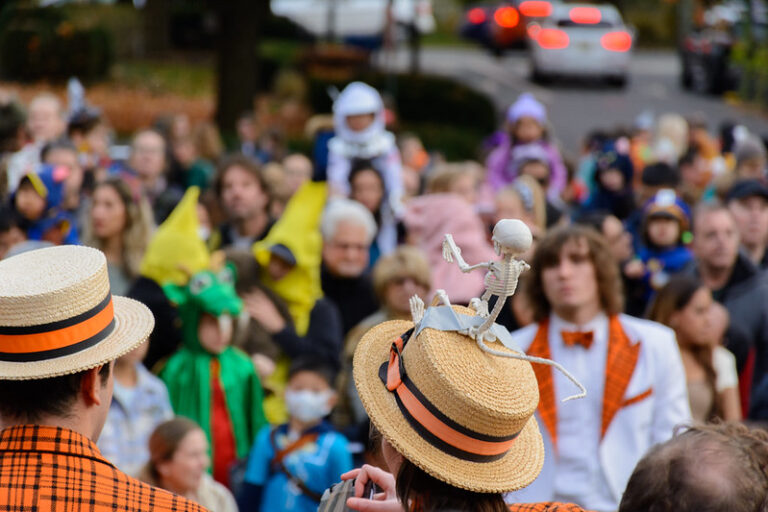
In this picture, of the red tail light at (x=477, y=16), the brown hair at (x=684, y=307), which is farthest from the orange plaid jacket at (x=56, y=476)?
the red tail light at (x=477, y=16)

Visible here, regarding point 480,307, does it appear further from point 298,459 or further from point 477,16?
point 477,16

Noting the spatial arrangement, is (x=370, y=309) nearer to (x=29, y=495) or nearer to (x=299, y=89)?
(x=29, y=495)

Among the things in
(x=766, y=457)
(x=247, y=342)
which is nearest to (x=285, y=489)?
(x=247, y=342)

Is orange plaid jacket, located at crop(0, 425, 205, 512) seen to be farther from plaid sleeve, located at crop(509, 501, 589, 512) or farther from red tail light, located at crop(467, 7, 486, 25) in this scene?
red tail light, located at crop(467, 7, 486, 25)

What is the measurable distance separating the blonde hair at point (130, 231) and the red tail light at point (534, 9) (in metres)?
29.1

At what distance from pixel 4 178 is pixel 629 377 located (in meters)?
5.30

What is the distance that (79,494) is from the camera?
8.26 ft

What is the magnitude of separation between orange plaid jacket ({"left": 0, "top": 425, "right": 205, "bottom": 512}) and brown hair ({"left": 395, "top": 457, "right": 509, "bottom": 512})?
68 cm

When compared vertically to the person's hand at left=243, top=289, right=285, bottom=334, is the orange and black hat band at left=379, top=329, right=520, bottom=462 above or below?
above

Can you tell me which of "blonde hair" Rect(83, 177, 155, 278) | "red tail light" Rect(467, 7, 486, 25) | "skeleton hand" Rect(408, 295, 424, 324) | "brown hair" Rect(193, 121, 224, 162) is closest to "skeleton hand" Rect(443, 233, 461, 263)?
"skeleton hand" Rect(408, 295, 424, 324)

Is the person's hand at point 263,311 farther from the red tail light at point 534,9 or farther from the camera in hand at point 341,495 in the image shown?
the red tail light at point 534,9

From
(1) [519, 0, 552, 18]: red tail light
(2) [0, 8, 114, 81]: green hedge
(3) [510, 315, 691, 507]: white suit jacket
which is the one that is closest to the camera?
(3) [510, 315, 691, 507]: white suit jacket

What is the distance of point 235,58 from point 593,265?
14.9 m

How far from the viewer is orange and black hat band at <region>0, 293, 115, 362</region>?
2.52 m
